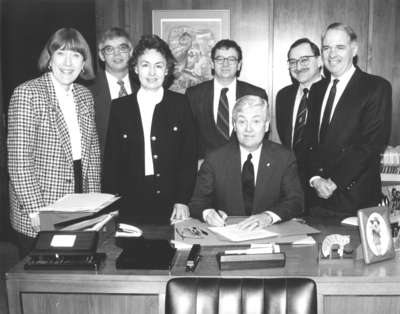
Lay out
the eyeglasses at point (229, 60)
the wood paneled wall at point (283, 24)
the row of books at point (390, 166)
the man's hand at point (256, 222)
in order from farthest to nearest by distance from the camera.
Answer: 1. the wood paneled wall at point (283, 24)
2. the row of books at point (390, 166)
3. the eyeglasses at point (229, 60)
4. the man's hand at point (256, 222)

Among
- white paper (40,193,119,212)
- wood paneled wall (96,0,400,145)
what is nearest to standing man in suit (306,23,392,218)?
white paper (40,193,119,212)

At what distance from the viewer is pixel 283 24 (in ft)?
16.0

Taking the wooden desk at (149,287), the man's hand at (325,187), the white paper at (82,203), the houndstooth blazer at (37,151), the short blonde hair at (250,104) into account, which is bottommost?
the wooden desk at (149,287)

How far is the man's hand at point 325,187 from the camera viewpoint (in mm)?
2980

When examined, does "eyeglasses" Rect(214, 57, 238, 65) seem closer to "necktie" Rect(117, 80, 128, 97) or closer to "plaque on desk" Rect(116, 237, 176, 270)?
"necktie" Rect(117, 80, 128, 97)

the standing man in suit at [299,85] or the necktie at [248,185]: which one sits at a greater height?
the standing man in suit at [299,85]

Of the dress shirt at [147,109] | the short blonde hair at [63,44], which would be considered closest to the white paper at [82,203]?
the dress shirt at [147,109]

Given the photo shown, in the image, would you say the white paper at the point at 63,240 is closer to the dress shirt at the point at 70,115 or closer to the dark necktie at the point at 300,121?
the dress shirt at the point at 70,115

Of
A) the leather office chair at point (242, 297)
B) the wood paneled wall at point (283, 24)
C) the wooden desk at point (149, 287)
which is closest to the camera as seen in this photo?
the leather office chair at point (242, 297)

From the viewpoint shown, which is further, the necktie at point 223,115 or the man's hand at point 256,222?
the necktie at point 223,115

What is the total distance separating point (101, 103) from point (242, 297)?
7.34 feet

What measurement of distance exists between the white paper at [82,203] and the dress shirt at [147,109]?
603 mm

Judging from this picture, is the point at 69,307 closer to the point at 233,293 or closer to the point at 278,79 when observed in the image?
the point at 233,293

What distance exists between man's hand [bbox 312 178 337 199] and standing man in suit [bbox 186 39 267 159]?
860 millimetres
